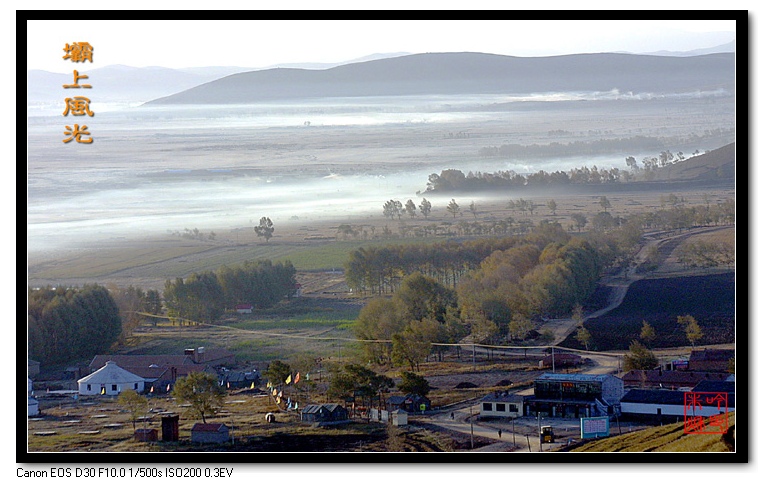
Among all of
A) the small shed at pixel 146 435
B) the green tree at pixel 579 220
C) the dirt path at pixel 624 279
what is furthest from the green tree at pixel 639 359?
the small shed at pixel 146 435

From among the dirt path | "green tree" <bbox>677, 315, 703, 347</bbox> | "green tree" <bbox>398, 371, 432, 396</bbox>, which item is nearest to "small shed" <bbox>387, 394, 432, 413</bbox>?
"green tree" <bbox>398, 371, 432, 396</bbox>

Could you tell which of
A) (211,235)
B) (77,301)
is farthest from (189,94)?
(77,301)

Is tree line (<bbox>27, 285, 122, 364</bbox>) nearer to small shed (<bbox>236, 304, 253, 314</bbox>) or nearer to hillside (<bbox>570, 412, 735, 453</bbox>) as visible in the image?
small shed (<bbox>236, 304, 253, 314</bbox>)

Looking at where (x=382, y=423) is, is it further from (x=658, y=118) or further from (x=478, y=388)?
(x=658, y=118)

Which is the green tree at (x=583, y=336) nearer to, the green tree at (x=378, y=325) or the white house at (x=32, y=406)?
the green tree at (x=378, y=325)

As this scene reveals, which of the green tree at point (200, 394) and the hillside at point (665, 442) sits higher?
the green tree at point (200, 394)

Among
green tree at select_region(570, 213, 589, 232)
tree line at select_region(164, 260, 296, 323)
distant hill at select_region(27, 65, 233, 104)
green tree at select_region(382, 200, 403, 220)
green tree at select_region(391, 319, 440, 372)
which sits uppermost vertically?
distant hill at select_region(27, 65, 233, 104)

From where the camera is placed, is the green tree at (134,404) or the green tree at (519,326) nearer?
the green tree at (134,404)

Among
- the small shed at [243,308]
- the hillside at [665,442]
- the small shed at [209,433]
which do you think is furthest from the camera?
the small shed at [243,308]
